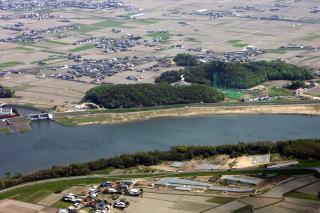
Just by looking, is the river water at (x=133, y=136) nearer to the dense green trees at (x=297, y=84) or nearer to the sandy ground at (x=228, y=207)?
the dense green trees at (x=297, y=84)

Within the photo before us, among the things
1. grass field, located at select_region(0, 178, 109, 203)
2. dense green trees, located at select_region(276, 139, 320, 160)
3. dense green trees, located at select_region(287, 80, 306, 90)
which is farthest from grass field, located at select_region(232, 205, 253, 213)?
dense green trees, located at select_region(287, 80, 306, 90)

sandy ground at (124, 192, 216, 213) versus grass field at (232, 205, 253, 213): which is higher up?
grass field at (232, 205, 253, 213)

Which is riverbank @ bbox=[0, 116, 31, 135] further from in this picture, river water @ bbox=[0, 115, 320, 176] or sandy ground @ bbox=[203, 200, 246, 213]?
sandy ground @ bbox=[203, 200, 246, 213]

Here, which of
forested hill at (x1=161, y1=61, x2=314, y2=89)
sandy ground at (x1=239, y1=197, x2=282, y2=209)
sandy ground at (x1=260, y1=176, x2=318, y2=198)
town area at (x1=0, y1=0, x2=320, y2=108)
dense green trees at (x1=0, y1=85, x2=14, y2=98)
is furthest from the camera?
town area at (x1=0, y1=0, x2=320, y2=108)

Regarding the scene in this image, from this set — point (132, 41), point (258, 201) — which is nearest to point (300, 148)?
point (258, 201)

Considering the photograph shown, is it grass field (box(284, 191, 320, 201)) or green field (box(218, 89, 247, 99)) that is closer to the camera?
grass field (box(284, 191, 320, 201))
